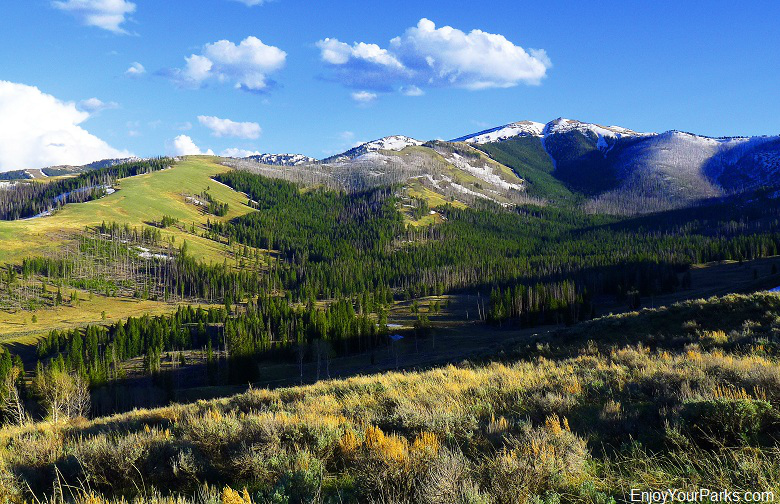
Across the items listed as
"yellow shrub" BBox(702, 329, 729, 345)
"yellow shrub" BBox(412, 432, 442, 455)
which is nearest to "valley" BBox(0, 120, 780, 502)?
"yellow shrub" BBox(412, 432, 442, 455)

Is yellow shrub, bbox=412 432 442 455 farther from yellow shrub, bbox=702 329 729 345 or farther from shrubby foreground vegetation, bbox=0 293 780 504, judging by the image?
yellow shrub, bbox=702 329 729 345

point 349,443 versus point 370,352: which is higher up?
point 349,443

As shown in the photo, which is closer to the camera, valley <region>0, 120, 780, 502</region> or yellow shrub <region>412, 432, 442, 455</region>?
yellow shrub <region>412, 432, 442, 455</region>

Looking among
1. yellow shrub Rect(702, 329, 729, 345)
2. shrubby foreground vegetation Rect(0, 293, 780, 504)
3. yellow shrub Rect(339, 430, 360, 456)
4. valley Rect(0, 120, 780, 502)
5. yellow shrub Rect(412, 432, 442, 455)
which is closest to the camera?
Answer: shrubby foreground vegetation Rect(0, 293, 780, 504)

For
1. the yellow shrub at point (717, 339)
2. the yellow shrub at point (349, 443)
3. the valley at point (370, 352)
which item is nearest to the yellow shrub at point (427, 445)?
the valley at point (370, 352)

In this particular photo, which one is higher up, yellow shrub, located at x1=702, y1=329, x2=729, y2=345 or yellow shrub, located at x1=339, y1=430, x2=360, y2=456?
yellow shrub, located at x1=339, y1=430, x2=360, y2=456

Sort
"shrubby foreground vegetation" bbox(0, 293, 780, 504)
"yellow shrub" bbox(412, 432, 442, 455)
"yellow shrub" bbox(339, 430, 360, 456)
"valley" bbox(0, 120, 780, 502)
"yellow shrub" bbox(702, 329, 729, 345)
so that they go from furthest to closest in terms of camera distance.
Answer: "yellow shrub" bbox(702, 329, 729, 345) → "yellow shrub" bbox(339, 430, 360, 456) → "valley" bbox(0, 120, 780, 502) → "yellow shrub" bbox(412, 432, 442, 455) → "shrubby foreground vegetation" bbox(0, 293, 780, 504)

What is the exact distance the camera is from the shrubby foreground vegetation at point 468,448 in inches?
203

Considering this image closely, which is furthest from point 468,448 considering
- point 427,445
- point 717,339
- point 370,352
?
point 370,352

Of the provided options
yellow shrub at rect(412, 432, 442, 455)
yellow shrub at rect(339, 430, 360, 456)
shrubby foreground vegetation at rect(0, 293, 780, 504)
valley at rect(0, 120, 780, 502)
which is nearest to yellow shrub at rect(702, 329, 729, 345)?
valley at rect(0, 120, 780, 502)

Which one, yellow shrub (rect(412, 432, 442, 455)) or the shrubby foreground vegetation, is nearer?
the shrubby foreground vegetation

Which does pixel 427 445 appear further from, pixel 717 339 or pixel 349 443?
pixel 717 339

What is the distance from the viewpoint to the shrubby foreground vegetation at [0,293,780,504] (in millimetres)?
5148

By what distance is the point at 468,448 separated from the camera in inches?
271
